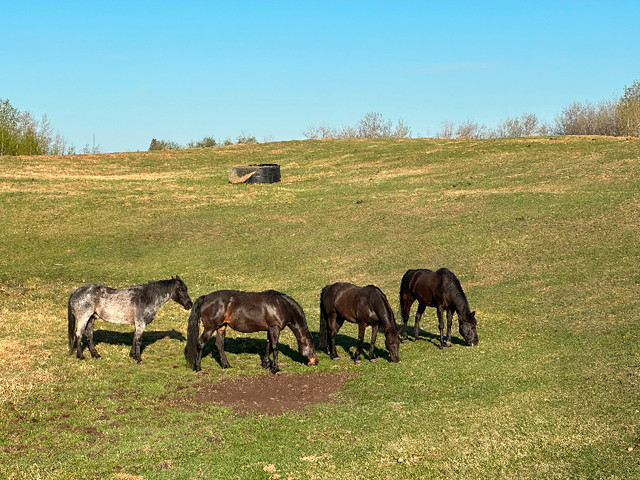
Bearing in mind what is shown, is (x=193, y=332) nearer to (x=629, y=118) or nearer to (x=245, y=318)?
(x=245, y=318)

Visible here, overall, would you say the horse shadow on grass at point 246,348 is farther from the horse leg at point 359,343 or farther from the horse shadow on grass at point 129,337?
the horse shadow on grass at point 129,337

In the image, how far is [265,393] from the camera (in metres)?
14.1

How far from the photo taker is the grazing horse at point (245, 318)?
1573 cm

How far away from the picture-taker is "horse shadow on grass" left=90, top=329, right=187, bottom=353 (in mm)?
18469

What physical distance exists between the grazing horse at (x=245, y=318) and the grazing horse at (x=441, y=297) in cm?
387

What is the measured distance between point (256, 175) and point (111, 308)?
102 ft

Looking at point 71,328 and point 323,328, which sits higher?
point 71,328

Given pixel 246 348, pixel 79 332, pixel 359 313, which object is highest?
pixel 359 313

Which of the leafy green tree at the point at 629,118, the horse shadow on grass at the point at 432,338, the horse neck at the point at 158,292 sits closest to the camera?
the horse neck at the point at 158,292

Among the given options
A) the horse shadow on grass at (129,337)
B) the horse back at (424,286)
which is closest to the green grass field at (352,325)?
the horse shadow on grass at (129,337)

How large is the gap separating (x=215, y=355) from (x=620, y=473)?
10.3 metres

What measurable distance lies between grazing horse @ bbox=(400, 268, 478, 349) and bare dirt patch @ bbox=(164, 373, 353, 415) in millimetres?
3960

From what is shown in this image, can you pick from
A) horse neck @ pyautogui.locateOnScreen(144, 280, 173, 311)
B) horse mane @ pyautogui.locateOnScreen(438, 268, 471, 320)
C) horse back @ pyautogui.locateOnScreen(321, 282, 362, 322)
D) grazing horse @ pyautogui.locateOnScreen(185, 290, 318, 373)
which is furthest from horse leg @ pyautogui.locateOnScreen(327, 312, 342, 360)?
horse neck @ pyautogui.locateOnScreen(144, 280, 173, 311)

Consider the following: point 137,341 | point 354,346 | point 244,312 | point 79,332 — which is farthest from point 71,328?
point 354,346
